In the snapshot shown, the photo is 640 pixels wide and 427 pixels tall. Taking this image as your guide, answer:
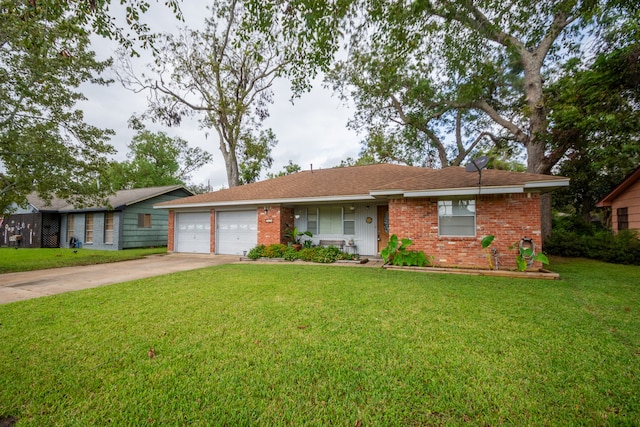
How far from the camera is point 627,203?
11523 mm

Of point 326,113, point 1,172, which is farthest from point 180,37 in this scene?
point 1,172

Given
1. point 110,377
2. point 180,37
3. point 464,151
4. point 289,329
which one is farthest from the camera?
point 464,151

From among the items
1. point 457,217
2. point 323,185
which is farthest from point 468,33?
point 323,185

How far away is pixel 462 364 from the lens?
2.67 m

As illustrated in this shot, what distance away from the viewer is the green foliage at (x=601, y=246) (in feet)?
30.6

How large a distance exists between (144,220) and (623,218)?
82.9 ft

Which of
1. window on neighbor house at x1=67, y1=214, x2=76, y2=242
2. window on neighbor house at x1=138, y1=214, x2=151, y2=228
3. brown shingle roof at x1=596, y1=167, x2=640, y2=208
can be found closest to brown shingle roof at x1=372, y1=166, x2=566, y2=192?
brown shingle roof at x1=596, y1=167, x2=640, y2=208

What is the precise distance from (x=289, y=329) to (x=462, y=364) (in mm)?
2050

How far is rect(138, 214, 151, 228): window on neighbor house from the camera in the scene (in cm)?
1642

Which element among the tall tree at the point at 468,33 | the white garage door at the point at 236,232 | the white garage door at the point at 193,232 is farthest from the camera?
the white garage door at the point at 193,232

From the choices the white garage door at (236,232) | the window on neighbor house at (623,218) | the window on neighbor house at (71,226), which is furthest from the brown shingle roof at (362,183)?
the window on neighbor house at (71,226)

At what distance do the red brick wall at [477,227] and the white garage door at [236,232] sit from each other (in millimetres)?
6565

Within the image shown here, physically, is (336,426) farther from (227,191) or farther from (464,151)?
(464,151)

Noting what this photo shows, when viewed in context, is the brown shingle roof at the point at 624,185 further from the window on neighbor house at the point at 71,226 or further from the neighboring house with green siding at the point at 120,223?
the window on neighbor house at the point at 71,226
